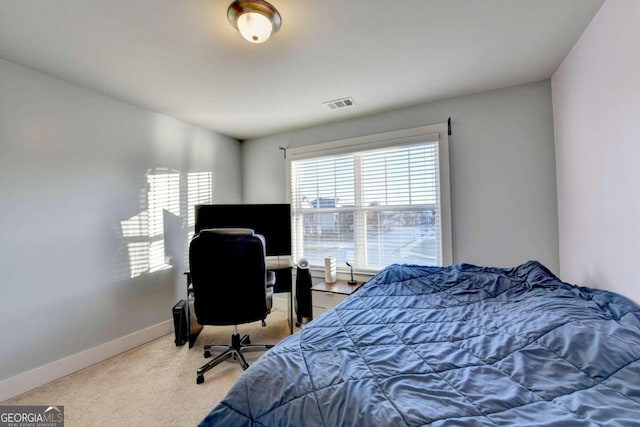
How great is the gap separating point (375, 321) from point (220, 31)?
6.19ft

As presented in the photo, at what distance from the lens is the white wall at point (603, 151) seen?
136cm

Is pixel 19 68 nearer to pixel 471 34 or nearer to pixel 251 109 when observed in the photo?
pixel 251 109

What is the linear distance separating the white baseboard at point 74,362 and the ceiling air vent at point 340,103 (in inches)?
113

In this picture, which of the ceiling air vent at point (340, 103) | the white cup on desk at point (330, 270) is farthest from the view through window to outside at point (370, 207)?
the ceiling air vent at point (340, 103)

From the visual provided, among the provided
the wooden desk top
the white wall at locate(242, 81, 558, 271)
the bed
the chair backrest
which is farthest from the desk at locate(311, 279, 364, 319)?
the bed

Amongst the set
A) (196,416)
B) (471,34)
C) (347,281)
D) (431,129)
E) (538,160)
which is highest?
(471,34)

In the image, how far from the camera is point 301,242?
11.7 ft

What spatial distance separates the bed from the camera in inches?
28.4

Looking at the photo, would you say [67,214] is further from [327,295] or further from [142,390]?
[327,295]

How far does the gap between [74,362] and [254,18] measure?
9.42ft

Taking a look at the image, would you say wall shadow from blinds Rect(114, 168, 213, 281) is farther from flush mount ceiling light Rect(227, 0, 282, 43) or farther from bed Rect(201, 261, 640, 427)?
bed Rect(201, 261, 640, 427)

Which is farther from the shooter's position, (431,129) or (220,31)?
(431,129)

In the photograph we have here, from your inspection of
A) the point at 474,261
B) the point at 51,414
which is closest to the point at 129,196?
the point at 51,414

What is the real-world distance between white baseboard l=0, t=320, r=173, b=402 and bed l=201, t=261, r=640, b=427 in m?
2.20
